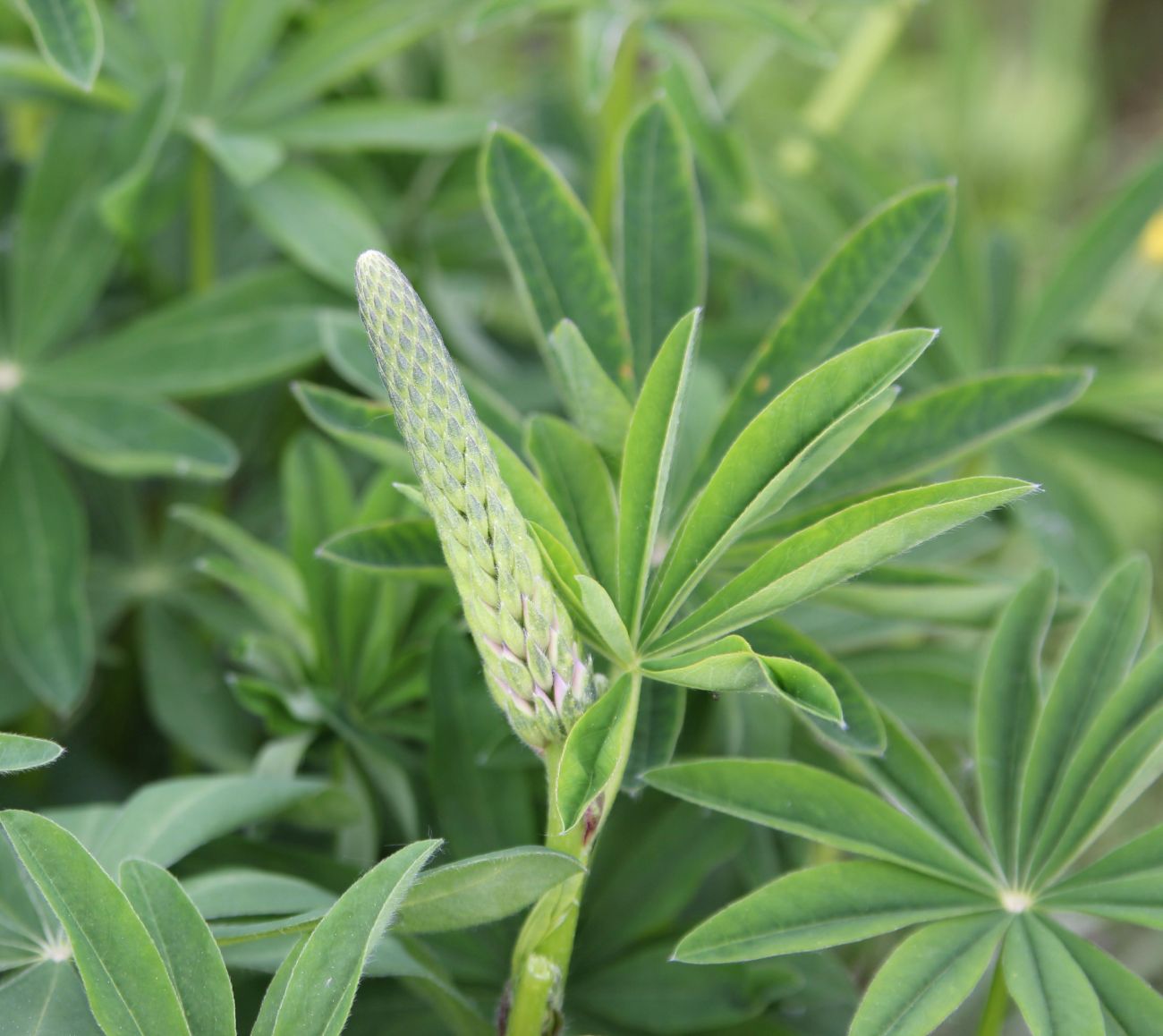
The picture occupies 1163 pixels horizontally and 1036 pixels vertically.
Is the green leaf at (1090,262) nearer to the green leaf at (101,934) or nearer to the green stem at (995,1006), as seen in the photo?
the green stem at (995,1006)

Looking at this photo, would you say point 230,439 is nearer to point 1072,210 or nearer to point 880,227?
point 880,227

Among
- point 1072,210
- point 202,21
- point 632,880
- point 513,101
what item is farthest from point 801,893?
point 1072,210

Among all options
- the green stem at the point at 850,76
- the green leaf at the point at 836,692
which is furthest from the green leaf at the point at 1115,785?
the green stem at the point at 850,76

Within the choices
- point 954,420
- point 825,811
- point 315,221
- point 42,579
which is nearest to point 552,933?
point 825,811

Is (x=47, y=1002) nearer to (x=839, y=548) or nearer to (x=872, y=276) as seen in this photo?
(x=839, y=548)

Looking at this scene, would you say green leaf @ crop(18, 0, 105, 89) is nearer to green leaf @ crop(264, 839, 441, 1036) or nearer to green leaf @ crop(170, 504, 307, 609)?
green leaf @ crop(170, 504, 307, 609)

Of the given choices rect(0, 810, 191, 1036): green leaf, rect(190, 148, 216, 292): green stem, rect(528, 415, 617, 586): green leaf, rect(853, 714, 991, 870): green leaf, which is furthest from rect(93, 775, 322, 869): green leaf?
rect(190, 148, 216, 292): green stem
